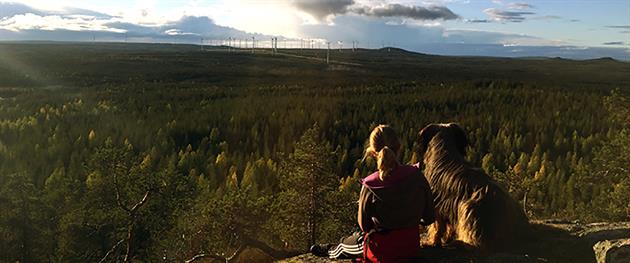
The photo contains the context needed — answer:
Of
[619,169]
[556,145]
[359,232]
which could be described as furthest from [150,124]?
[359,232]

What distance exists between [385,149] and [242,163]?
33.1 meters

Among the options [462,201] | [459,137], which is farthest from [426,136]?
[462,201]

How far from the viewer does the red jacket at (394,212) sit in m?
6.72

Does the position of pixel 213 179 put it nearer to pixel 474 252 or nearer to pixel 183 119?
pixel 474 252

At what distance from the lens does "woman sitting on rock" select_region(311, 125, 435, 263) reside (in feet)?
21.8

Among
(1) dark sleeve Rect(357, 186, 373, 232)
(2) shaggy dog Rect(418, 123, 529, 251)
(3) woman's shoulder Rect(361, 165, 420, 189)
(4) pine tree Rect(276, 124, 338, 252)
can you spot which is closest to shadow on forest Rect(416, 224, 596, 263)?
(2) shaggy dog Rect(418, 123, 529, 251)

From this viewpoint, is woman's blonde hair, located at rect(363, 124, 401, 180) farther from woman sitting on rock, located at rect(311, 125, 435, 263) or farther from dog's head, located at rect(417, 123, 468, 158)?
dog's head, located at rect(417, 123, 468, 158)

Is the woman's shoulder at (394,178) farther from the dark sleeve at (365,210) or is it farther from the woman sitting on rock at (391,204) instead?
the dark sleeve at (365,210)

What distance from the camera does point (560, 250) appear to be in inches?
290

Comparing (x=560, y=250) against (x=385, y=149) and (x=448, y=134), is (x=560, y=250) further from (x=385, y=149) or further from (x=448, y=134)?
(x=385, y=149)

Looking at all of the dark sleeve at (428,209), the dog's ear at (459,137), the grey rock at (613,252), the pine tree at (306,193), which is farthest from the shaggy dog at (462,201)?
the pine tree at (306,193)

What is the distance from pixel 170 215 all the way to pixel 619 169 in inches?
526

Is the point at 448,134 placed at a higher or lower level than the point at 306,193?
higher

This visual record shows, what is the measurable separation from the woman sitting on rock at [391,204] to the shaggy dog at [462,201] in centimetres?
51
